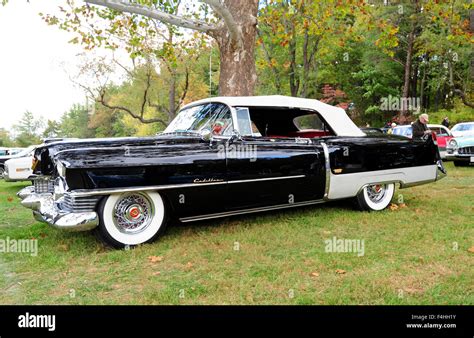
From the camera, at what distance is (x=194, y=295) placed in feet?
9.65

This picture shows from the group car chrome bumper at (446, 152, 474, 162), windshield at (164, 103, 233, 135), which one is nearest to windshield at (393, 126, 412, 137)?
car chrome bumper at (446, 152, 474, 162)

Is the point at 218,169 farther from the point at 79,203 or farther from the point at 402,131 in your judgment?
the point at 402,131

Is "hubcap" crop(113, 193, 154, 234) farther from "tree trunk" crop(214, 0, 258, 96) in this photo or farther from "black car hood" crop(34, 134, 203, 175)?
"tree trunk" crop(214, 0, 258, 96)

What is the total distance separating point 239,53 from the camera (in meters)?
8.86

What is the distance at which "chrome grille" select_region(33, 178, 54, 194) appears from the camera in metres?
4.54

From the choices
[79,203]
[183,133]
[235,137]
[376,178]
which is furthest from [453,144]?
[79,203]

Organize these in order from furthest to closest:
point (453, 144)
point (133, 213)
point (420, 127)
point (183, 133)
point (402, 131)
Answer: point (402, 131), point (453, 144), point (420, 127), point (183, 133), point (133, 213)

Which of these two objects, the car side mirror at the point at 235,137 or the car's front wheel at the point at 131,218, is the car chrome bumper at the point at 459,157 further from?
the car's front wheel at the point at 131,218

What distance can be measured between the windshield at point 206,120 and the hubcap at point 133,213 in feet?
4.21

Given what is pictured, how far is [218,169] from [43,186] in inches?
85.7

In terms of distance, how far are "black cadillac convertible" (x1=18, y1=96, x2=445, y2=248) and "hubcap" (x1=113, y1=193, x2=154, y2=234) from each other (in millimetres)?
11

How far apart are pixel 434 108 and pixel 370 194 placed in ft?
94.7
